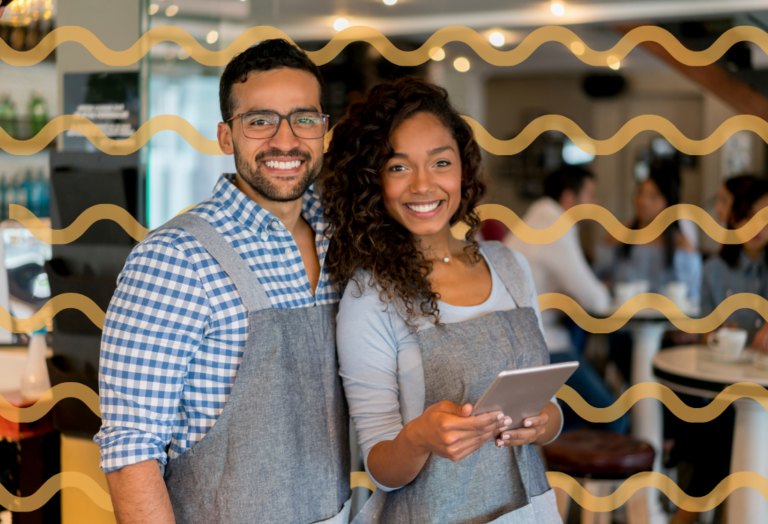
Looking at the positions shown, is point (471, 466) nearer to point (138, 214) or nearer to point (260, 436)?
point (260, 436)

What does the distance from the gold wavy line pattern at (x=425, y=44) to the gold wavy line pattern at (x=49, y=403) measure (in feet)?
2.88

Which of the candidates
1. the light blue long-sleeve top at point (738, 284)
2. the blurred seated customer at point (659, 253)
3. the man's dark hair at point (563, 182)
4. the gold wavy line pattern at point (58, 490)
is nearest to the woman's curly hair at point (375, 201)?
the gold wavy line pattern at point (58, 490)

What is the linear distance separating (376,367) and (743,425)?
4.50 feet

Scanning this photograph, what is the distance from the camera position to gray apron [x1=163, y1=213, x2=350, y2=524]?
1171mm

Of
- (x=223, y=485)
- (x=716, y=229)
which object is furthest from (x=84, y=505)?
(x=716, y=229)

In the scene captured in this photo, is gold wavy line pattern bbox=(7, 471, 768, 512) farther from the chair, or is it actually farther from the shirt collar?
the shirt collar

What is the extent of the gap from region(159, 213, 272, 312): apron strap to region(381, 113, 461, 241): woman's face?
329 mm

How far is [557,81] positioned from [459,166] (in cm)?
630

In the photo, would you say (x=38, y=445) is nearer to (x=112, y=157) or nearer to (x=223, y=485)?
(x=112, y=157)

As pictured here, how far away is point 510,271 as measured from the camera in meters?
1.44

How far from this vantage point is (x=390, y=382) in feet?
4.13

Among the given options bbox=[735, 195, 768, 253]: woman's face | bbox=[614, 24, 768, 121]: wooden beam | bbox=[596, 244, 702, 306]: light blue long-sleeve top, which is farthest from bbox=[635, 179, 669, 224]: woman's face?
bbox=[735, 195, 768, 253]: woman's face

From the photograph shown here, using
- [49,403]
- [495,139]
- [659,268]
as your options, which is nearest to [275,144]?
[495,139]

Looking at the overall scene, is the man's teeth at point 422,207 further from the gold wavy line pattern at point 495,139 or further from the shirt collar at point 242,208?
the gold wavy line pattern at point 495,139
